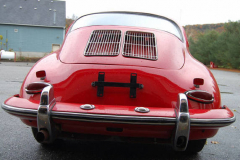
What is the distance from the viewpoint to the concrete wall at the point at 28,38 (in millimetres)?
32938

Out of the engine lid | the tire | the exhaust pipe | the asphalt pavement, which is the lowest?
the asphalt pavement

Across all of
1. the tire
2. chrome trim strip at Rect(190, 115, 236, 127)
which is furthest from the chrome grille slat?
the tire

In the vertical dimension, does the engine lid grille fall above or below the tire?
above

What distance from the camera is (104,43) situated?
2428mm

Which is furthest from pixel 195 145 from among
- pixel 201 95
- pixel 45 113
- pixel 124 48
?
pixel 45 113

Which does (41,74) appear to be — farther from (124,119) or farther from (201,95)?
(201,95)

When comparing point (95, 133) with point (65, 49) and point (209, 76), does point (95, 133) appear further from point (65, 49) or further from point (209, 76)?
point (209, 76)

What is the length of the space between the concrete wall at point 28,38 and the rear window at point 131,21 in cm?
3208

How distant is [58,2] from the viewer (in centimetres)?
3622

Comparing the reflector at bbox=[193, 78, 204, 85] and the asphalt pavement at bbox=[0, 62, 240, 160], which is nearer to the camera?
the reflector at bbox=[193, 78, 204, 85]

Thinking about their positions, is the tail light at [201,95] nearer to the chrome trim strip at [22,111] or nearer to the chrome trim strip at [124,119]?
Result: the chrome trim strip at [124,119]

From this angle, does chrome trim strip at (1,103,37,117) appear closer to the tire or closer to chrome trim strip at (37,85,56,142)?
chrome trim strip at (37,85,56,142)

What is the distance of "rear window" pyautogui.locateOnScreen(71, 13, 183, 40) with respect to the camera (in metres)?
2.73

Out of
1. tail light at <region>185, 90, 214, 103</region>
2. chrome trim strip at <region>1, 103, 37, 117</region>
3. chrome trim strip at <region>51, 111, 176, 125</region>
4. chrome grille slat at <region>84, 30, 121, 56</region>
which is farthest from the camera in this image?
chrome grille slat at <region>84, 30, 121, 56</region>
